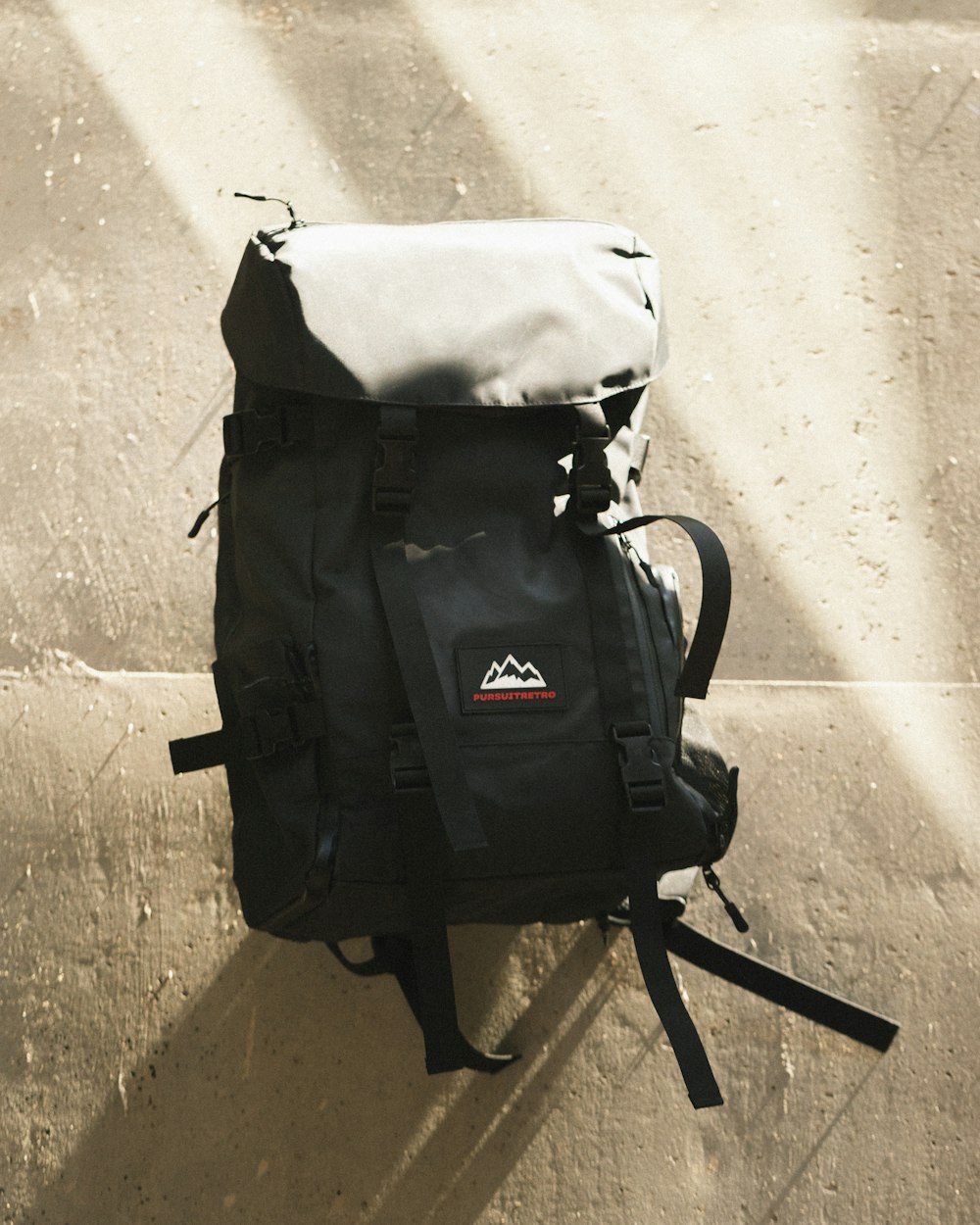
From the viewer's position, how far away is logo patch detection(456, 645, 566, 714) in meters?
1.02

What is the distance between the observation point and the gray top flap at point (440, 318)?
Result: 1024mm

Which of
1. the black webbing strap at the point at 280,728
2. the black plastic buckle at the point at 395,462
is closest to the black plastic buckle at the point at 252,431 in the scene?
the black plastic buckle at the point at 395,462

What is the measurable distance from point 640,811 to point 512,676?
0.59 feet

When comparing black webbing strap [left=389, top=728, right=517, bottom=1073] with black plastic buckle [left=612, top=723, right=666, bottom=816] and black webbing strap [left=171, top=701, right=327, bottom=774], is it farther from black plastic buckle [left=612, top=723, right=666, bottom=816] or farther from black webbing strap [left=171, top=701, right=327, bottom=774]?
black plastic buckle [left=612, top=723, right=666, bottom=816]

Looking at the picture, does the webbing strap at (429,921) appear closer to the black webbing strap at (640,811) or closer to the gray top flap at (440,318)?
the black webbing strap at (640,811)

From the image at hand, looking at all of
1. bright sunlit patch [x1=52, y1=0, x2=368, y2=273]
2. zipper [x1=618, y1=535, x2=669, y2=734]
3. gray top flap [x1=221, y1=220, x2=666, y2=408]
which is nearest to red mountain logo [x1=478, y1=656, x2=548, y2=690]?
zipper [x1=618, y1=535, x2=669, y2=734]

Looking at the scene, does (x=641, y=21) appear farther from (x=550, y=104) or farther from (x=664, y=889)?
(x=664, y=889)

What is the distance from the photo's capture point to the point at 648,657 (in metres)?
1.08

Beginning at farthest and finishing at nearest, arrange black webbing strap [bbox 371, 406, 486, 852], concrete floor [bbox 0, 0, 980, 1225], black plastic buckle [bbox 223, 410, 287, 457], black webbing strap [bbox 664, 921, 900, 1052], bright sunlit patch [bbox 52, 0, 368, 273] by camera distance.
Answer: bright sunlit patch [bbox 52, 0, 368, 273] < concrete floor [bbox 0, 0, 980, 1225] < black webbing strap [bbox 664, 921, 900, 1052] < black plastic buckle [bbox 223, 410, 287, 457] < black webbing strap [bbox 371, 406, 486, 852]

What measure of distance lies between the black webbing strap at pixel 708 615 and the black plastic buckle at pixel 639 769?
0.07m

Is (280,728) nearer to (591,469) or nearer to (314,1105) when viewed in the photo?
(591,469)

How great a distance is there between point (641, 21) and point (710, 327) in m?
0.51

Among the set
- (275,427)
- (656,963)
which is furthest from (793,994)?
(275,427)

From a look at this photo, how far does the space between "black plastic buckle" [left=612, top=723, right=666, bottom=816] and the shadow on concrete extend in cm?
43
